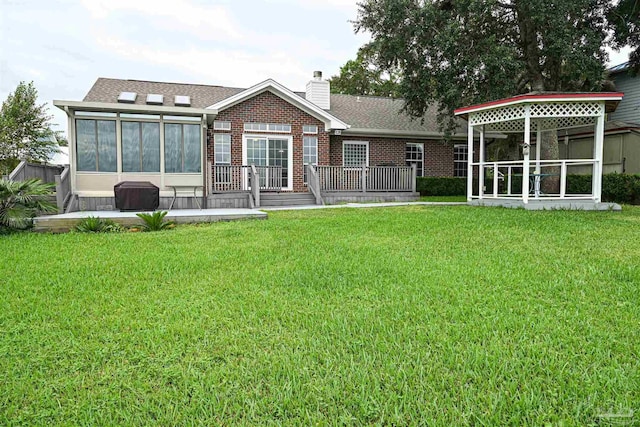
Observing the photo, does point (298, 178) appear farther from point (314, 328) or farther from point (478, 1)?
point (314, 328)

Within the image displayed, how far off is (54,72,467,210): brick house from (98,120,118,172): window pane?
0.02 metres

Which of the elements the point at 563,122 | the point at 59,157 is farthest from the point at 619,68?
the point at 59,157

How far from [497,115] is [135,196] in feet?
32.0

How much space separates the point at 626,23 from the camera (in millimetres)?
14898

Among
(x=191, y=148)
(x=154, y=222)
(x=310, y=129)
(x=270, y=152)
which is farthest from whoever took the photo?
(x=310, y=129)

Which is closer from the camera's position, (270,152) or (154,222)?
(154,222)

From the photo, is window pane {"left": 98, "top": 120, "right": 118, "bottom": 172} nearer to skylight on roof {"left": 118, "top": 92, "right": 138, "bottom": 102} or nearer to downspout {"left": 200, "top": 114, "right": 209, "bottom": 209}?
downspout {"left": 200, "top": 114, "right": 209, "bottom": 209}

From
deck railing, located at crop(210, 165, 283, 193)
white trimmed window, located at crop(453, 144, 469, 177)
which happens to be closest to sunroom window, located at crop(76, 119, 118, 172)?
deck railing, located at crop(210, 165, 283, 193)

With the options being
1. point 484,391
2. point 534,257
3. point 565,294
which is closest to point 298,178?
point 534,257

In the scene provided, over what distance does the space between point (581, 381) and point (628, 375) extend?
27cm

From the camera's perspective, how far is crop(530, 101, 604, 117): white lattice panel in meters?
10.5

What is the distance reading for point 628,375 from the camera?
214cm

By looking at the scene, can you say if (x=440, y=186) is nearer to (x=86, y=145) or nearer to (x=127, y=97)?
(x=127, y=97)

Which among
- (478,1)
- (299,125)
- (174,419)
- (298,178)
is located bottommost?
(174,419)
